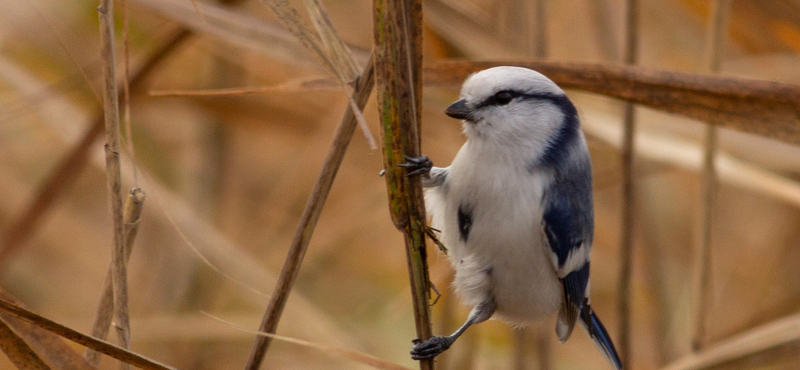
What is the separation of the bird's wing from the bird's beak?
19 centimetres

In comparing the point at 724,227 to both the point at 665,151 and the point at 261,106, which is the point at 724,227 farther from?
the point at 261,106

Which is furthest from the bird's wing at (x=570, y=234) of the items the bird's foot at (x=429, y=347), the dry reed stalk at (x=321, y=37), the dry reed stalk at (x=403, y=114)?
the dry reed stalk at (x=321, y=37)

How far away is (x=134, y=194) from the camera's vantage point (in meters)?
0.79

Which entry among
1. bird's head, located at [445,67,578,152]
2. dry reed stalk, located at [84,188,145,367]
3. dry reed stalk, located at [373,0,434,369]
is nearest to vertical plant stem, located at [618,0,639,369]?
bird's head, located at [445,67,578,152]

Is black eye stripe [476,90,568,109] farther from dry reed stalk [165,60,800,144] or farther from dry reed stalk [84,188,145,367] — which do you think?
dry reed stalk [84,188,145,367]

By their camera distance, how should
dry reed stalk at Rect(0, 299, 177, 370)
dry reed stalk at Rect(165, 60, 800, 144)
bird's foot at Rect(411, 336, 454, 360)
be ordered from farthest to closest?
dry reed stalk at Rect(165, 60, 800, 144), bird's foot at Rect(411, 336, 454, 360), dry reed stalk at Rect(0, 299, 177, 370)

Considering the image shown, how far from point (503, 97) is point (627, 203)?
0.62m

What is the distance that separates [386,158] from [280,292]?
201 millimetres

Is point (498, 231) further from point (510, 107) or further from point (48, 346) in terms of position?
point (48, 346)

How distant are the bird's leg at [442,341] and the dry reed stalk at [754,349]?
1.56 ft

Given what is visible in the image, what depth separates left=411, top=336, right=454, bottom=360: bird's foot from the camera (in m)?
0.91

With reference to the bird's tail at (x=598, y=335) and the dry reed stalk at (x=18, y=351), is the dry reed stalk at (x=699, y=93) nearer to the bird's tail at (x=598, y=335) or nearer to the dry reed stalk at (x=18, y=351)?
the bird's tail at (x=598, y=335)

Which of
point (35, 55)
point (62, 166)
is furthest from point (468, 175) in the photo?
A: point (35, 55)

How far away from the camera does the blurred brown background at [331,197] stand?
190cm
